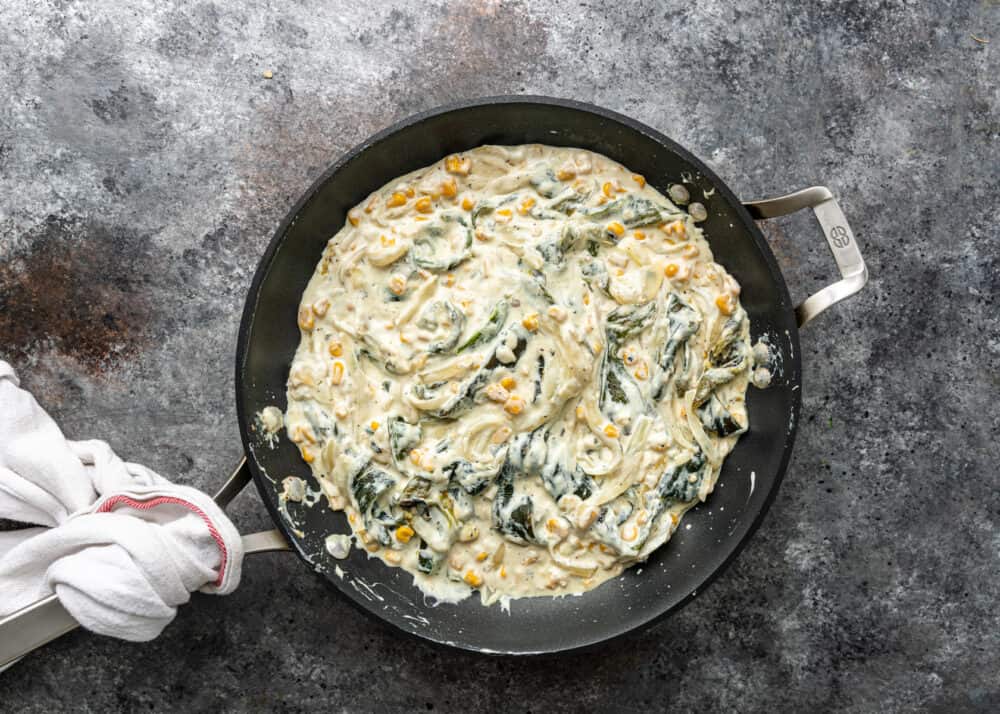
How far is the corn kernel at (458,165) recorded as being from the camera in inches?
131

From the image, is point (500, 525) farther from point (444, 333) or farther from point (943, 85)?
point (943, 85)

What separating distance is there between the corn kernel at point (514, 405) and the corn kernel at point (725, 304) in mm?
924

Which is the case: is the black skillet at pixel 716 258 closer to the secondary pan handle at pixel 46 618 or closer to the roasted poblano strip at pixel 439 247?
the secondary pan handle at pixel 46 618

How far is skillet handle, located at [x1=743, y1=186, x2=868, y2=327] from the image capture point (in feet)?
9.87

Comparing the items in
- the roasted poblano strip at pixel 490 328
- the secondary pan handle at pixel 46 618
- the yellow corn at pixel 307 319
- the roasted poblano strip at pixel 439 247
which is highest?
→ the roasted poblano strip at pixel 439 247

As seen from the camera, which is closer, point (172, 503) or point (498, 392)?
point (172, 503)

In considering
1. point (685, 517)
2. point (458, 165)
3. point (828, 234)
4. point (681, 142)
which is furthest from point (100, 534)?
point (828, 234)

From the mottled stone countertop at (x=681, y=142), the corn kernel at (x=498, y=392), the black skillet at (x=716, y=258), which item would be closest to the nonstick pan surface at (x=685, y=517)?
the black skillet at (x=716, y=258)

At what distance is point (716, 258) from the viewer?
11.0 ft

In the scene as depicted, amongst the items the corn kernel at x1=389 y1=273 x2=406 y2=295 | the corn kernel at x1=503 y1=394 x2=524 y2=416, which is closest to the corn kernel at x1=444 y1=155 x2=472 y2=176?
the corn kernel at x1=389 y1=273 x2=406 y2=295

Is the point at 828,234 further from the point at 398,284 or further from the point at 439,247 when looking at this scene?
the point at 398,284

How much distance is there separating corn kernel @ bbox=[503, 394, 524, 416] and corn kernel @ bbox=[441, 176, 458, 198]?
0.89 m

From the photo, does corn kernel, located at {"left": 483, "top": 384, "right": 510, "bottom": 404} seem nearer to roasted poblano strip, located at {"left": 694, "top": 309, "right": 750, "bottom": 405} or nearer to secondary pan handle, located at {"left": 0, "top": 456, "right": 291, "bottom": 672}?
roasted poblano strip, located at {"left": 694, "top": 309, "right": 750, "bottom": 405}

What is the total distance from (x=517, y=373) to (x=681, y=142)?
1.33 meters
